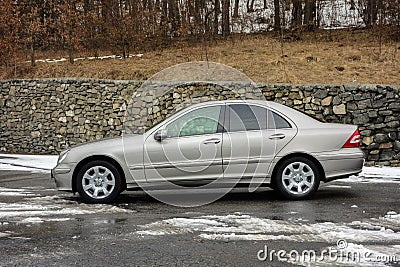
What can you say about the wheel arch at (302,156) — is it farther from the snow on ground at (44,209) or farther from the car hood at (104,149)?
the snow on ground at (44,209)

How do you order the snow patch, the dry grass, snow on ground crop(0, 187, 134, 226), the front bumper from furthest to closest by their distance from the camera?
the dry grass, the front bumper, snow on ground crop(0, 187, 134, 226), the snow patch

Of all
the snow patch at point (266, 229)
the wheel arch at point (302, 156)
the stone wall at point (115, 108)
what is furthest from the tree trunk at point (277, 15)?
the snow patch at point (266, 229)

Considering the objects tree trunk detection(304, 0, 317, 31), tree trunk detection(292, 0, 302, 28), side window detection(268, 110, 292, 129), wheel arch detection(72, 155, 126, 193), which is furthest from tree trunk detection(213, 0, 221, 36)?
wheel arch detection(72, 155, 126, 193)

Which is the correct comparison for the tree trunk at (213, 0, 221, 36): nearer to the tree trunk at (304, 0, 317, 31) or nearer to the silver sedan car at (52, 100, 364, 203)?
the tree trunk at (304, 0, 317, 31)

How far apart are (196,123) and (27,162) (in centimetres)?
879

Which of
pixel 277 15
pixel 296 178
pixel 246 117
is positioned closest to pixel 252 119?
pixel 246 117

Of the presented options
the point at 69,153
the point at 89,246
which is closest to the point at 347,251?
the point at 89,246

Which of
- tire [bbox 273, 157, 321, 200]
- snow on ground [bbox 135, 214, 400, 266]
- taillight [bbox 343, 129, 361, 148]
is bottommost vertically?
snow on ground [bbox 135, 214, 400, 266]

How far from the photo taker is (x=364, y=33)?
22.8 metres

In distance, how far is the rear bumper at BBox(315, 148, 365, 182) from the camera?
8375mm

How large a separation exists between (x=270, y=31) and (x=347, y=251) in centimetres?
2088

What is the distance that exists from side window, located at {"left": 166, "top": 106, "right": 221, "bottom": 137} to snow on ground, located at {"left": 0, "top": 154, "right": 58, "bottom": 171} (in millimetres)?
6621

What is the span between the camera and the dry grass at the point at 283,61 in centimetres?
1662

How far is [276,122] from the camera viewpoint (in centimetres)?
849
